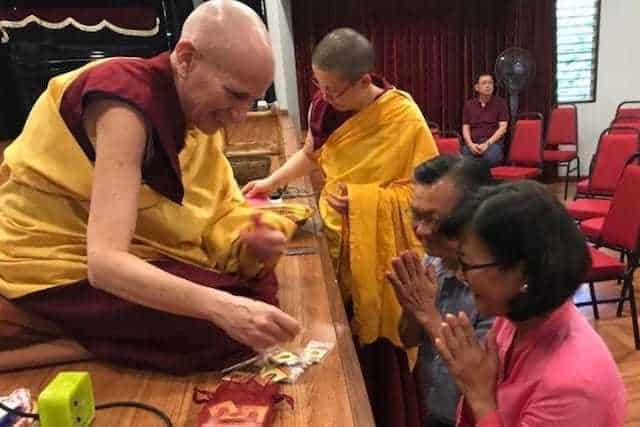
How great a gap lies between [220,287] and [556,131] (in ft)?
18.0

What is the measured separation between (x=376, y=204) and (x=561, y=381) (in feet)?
3.26

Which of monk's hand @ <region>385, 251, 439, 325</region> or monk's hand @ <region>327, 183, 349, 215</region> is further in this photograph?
monk's hand @ <region>327, 183, 349, 215</region>

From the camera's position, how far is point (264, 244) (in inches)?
47.0

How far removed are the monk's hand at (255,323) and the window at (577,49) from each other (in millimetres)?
6201

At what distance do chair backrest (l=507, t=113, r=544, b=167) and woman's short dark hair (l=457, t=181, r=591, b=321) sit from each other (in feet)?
14.8

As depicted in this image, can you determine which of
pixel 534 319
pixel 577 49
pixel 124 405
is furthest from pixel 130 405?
pixel 577 49

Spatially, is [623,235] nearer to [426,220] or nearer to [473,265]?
[426,220]

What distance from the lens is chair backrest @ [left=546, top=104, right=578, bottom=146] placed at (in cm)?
590

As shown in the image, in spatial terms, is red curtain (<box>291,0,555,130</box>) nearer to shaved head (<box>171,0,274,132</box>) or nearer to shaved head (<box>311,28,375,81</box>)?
shaved head (<box>311,28,375,81</box>)

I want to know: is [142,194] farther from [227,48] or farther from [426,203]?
[426,203]

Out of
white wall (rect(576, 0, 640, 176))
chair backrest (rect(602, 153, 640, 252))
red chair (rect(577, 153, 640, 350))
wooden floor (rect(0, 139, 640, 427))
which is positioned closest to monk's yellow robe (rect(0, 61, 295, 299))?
wooden floor (rect(0, 139, 640, 427))

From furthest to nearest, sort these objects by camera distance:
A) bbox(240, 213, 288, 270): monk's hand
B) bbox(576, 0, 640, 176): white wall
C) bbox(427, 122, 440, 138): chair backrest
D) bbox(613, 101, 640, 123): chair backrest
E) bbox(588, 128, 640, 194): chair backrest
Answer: bbox(576, 0, 640, 176): white wall
bbox(613, 101, 640, 123): chair backrest
bbox(427, 122, 440, 138): chair backrest
bbox(588, 128, 640, 194): chair backrest
bbox(240, 213, 288, 270): monk's hand

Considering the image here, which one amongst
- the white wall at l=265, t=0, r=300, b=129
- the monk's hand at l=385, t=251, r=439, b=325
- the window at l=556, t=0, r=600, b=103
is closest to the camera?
the monk's hand at l=385, t=251, r=439, b=325

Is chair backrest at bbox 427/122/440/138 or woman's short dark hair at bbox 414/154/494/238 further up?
woman's short dark hair at bbox 414/154/494/238
